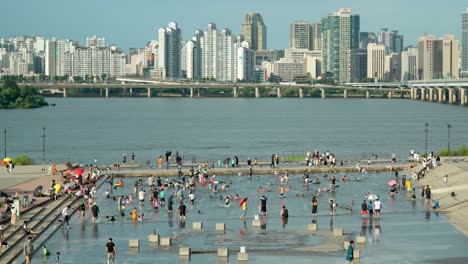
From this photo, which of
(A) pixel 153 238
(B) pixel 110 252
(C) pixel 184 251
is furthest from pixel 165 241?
(B) pixel 110 252

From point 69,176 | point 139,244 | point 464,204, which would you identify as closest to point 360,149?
point 69,176

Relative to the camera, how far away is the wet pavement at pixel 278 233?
28.5m

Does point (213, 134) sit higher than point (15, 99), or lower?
lower

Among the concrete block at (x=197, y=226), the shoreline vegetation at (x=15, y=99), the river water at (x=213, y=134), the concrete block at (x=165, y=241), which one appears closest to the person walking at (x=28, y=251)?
the concrete block at (x=165, y=241)

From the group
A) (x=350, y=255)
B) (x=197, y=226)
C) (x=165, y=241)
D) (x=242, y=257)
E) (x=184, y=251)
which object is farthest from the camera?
(x=197, y=226)

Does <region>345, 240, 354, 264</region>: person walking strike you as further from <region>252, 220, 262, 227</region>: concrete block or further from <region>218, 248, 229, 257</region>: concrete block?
<region>252, 220, 262, 227</region>: concrete block

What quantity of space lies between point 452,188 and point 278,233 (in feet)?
36.9

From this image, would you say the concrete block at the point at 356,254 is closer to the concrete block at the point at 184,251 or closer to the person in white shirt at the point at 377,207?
the concrete block at the point at 184,251

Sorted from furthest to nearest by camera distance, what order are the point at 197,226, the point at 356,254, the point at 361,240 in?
the point at 197,226
the point at 361,240
the point at 356,254

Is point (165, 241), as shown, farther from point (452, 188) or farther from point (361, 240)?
point (452, 188)

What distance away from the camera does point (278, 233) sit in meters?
32.0

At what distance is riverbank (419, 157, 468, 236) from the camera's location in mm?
34844

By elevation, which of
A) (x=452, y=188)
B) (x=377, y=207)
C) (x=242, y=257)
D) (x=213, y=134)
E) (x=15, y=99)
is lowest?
(x=242, y=257)

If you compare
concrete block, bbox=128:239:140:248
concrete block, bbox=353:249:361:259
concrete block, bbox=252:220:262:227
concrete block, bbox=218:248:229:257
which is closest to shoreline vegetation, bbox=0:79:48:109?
concrete block, bbox=252:220:262:227
